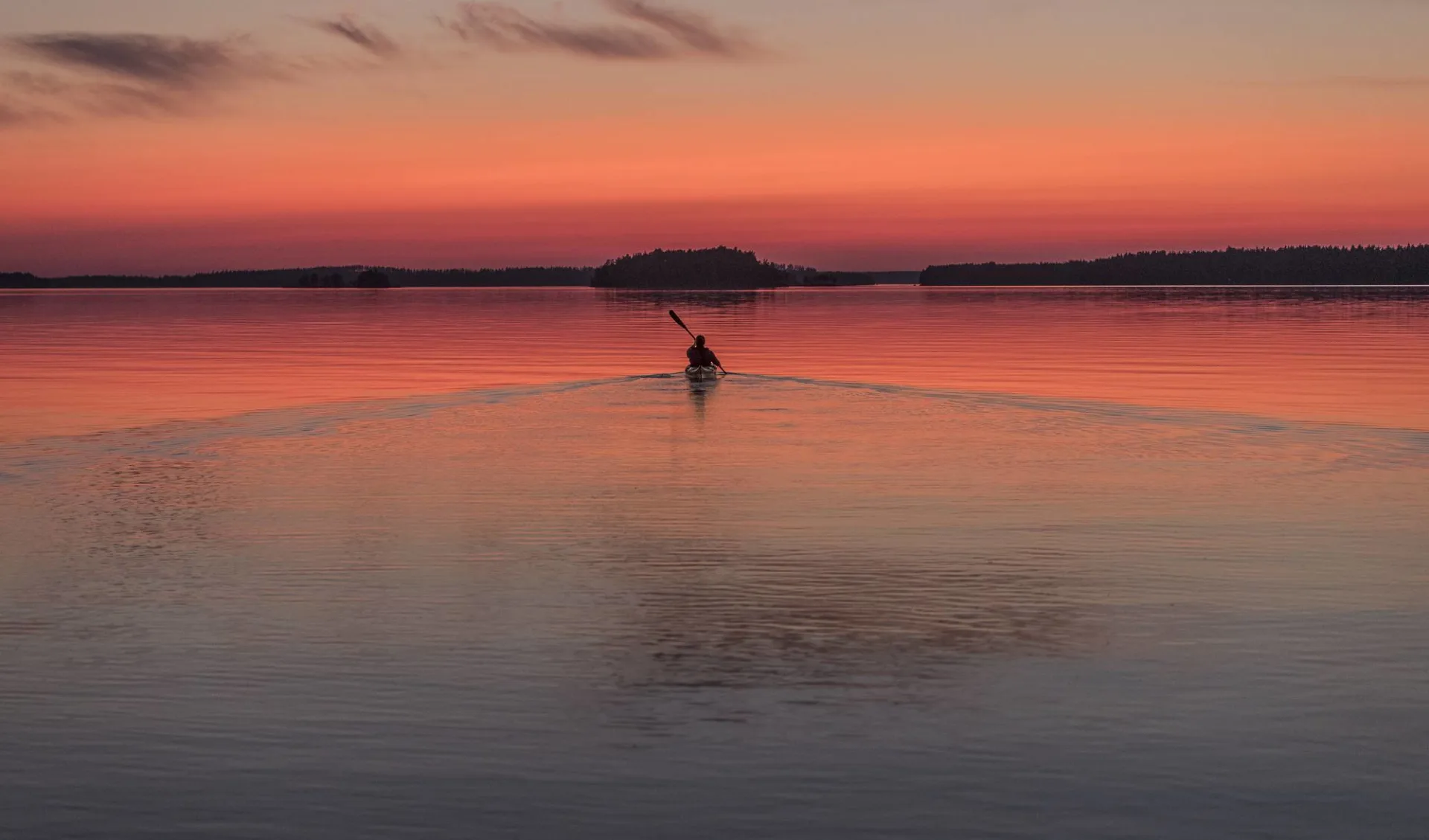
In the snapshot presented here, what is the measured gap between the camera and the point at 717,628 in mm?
12188

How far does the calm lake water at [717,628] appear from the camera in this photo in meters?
8.32

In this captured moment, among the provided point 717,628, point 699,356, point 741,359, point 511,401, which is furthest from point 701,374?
point 717,628

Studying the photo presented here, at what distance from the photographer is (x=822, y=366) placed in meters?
53.2

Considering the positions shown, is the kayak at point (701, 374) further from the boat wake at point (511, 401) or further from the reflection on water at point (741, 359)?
the reflection on water at point (741, 359)

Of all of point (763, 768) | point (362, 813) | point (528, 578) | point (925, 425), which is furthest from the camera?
point (925, 425)

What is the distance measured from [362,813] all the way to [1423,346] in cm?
6111

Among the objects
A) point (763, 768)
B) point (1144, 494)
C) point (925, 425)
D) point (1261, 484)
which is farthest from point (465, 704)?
point (925, 425)

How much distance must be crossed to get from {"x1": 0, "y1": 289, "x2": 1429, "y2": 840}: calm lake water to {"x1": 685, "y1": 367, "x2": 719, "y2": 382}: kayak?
12.4 metres

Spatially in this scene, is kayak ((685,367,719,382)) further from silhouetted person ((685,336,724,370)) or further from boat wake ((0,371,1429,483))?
boat wake ((0,371,1429,483))

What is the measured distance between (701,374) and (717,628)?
102 feet

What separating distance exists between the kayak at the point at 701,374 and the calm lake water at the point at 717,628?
40.7ft

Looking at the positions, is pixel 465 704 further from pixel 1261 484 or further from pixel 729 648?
pixel 1261 484

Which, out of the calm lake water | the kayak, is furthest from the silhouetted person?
the calm lake water

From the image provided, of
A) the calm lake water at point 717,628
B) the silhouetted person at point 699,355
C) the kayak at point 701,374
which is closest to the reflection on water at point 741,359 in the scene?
the kayak at point 701,374
